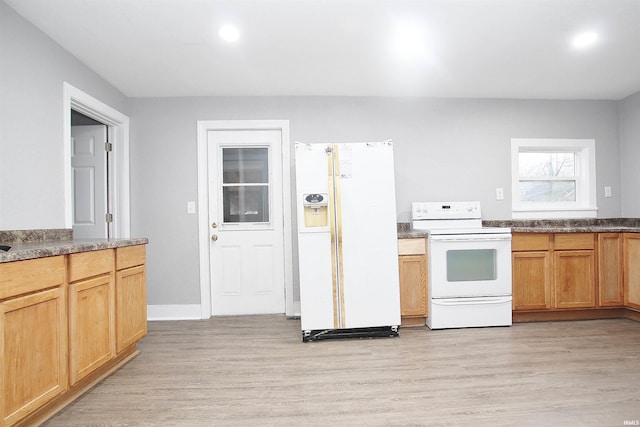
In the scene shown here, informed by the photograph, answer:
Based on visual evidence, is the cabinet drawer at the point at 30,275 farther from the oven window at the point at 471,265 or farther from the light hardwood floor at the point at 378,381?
the oven window at the point at 471,265

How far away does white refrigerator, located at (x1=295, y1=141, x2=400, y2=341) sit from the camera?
9.52 ft

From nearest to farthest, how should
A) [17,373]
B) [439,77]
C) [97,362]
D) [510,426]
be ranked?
1. [17,373]
2. [510,426]
3. [97,362]
4. [439,77]

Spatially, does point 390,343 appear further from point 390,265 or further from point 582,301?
point 582,301

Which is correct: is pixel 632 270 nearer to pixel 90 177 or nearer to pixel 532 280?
pixel 532 280

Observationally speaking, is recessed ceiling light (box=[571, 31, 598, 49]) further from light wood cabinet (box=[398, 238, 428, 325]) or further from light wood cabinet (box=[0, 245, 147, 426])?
light wood cabinet (box=[0, 245, 147, 426])

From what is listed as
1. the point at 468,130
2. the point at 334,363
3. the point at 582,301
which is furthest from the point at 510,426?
the point at 468,130

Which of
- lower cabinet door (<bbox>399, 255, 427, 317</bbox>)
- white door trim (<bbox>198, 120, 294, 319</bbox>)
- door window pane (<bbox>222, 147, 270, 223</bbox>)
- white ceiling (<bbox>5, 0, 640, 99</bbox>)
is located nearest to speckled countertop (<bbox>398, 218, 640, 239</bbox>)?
lower cabinet door (<bbox>399, 255, 427, 317</bbox>)

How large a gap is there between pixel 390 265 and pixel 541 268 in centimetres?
160

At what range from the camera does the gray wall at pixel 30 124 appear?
6.70 ft

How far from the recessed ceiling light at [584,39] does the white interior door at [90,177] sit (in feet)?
13.5

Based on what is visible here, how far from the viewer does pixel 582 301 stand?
3.35m

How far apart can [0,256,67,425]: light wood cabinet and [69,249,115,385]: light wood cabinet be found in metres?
0.06

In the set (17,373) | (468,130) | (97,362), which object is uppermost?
(468,130)

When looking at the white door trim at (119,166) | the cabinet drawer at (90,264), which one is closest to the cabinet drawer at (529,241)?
the cabinet drawer at (90,264)
